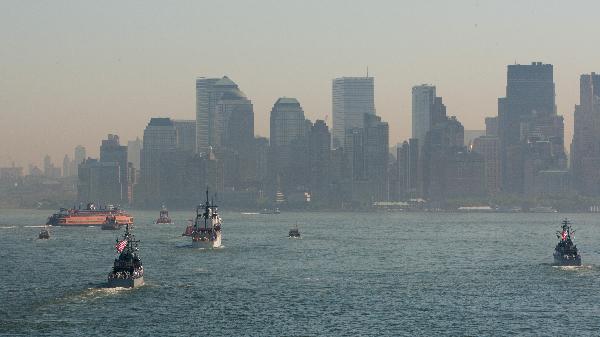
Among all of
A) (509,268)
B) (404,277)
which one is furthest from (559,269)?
(404,277)

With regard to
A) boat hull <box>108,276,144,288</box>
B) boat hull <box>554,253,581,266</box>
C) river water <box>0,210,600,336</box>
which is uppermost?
boat hull <box>554,253,581,266</box>

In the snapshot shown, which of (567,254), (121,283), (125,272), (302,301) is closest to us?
(302,301)

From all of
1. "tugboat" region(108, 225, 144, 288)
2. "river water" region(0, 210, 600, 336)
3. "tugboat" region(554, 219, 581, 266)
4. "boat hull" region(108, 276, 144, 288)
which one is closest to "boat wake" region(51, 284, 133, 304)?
"river water" region(0, 210, 600, 336)

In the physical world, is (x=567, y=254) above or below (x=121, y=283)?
above

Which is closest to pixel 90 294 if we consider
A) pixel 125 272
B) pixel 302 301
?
pixel 125 272

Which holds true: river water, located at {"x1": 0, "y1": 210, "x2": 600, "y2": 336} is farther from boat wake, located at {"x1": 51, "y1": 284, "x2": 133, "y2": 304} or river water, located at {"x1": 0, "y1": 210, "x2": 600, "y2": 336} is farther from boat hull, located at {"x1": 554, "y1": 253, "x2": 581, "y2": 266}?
boat hull, located at {"x1": 554, "y1": 253, "x2": 581, "y2": 266}

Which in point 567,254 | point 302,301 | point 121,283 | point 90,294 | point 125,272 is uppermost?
point 567,254

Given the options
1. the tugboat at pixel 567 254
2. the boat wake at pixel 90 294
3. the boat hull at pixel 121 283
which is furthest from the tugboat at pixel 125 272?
the tugboat at pixel 567 254

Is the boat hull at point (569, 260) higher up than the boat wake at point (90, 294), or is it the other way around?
the boat hull at point (569, 260)

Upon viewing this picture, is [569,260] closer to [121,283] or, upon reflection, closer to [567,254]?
[567,254]

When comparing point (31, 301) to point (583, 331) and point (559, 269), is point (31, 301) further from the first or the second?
point (559, 269)

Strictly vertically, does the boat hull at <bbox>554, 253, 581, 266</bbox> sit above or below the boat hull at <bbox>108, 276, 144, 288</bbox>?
above

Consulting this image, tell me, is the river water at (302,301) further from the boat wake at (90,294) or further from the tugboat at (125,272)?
the tugboat at (125,272)

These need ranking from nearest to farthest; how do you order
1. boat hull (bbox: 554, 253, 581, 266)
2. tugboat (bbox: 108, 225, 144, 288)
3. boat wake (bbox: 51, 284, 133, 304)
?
boat wake (bbox: 51, 284, 133, 304) → tugboat (bbox: 108, 225, 144, 288) → boat hull (bbox: 554, 253, 581, 266)
